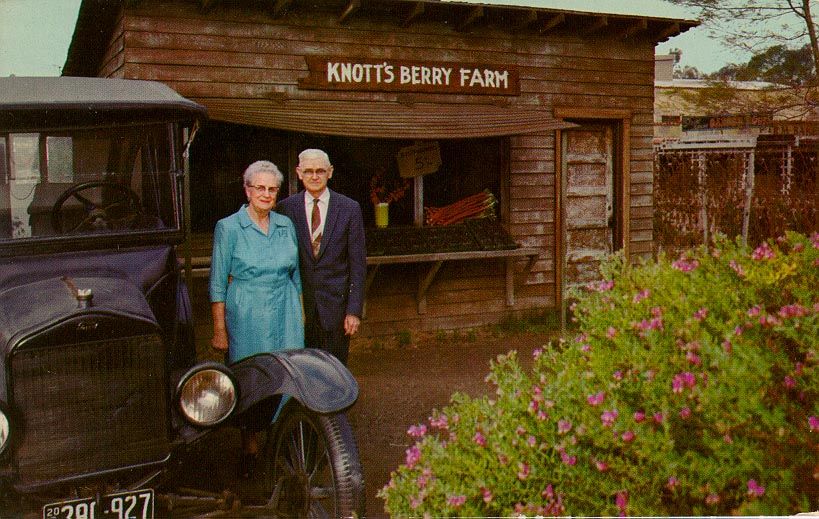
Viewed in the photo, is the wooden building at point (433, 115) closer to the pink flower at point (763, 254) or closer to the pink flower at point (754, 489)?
the pink flower at point (763, 254)

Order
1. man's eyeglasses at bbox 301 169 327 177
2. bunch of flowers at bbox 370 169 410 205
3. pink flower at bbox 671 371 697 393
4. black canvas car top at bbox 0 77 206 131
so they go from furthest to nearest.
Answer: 1. bunch of flowers at bbox 370 169 410 205
2. man's eyeglasses at bbox 301 169 327 177
3. black canvas car top at bbox 0 77 206 131
4. pink flower at bbox 671 371 697 393

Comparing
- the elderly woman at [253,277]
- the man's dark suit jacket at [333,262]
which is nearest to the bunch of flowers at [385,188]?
the man's dark suit jacket at [333,262]

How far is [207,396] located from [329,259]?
5.02 ft

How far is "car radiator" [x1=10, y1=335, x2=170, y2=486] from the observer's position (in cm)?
294

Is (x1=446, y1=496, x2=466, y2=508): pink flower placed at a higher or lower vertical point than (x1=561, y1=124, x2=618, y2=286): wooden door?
lower

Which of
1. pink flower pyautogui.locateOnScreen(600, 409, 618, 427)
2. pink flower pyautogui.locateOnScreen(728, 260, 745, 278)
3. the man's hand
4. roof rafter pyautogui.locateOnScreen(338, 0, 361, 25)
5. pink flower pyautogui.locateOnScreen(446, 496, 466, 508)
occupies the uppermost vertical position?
roof rafter pyautogui.locateOnScreen(338, 0, 361, 25)

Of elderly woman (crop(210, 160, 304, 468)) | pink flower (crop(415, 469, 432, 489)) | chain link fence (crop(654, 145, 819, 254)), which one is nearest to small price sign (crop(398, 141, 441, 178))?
chain link fence (crop(654, 145, 819, 254))

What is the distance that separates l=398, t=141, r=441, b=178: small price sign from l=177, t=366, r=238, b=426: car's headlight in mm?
5455

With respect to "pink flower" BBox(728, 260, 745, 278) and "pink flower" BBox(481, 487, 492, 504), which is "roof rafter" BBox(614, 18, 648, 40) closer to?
"pink flower" BBox(728, 260, 745, 278)

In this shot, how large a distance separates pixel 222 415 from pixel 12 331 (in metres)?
0.85

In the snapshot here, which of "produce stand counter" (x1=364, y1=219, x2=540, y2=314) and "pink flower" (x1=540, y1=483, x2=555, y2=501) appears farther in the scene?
"produce stand counter" (x1=364, y1=219, x2=540, y2=314)

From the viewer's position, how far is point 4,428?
286 cm

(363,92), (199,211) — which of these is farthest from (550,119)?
(199,211)

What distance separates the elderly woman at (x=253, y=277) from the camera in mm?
4172
